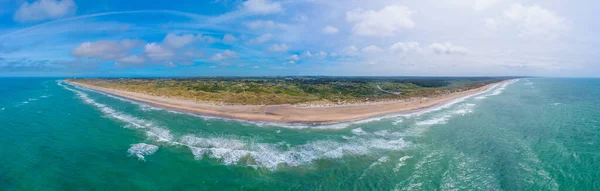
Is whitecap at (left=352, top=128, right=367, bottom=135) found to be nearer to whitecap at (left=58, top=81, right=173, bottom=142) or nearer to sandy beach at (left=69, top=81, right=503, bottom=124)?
sandy beach at (left=69, top=81, right=503, bottom=124)

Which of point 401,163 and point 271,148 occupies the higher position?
point 271,148

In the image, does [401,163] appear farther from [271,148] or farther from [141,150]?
[141,150]

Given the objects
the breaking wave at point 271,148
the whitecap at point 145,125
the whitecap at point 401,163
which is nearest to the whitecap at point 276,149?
the breaking wave at point 271,148

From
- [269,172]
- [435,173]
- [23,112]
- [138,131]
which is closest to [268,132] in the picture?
[269,172]

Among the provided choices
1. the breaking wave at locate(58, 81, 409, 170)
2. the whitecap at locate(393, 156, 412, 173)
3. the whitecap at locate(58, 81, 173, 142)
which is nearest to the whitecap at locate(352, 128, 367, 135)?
the breaking wave at locate(58, 81, 409, 170)

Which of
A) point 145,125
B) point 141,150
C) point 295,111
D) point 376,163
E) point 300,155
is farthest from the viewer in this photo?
point 295,111

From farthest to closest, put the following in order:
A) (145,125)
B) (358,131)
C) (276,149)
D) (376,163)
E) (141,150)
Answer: (145,125) → (358,131) → (276,149) → (141,150) → (376,163)

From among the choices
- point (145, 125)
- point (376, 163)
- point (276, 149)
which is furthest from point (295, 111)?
point (376, 163)
